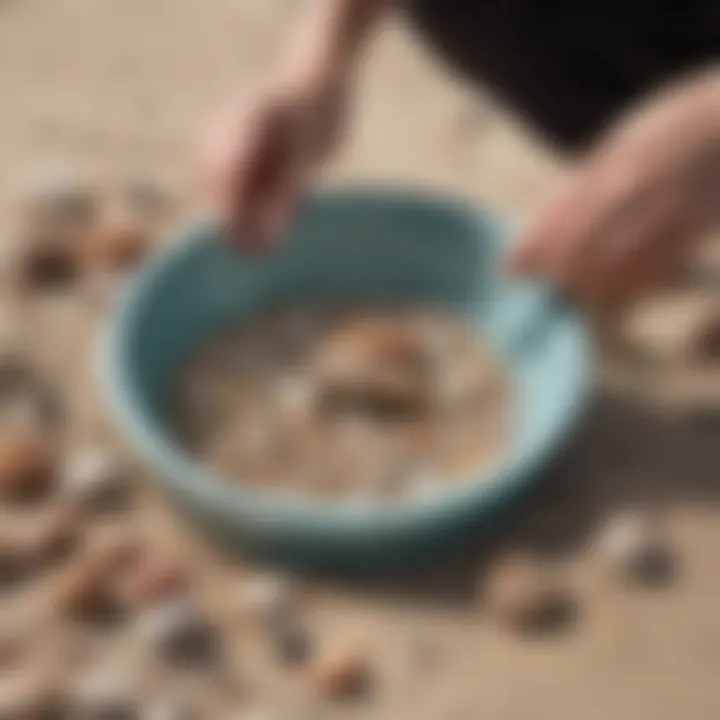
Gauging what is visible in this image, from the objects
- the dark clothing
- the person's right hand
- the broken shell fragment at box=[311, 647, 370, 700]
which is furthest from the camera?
the dark clothing

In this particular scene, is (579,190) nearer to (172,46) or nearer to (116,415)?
(116,415)

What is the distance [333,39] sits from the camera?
2.79 ft

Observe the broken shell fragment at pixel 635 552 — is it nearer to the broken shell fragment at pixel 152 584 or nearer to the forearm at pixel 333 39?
the broken shell fragment at pixel 152 584

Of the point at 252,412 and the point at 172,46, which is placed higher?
the point at 172,46

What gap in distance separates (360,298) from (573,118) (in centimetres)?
21

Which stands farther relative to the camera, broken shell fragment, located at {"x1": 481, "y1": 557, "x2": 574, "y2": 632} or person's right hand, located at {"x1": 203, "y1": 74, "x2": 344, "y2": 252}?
person's right hand, located at {"x1": 203, "y1": 74, "x2": 344, "y2": 252}

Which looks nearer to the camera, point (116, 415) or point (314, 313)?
point (116, 415)

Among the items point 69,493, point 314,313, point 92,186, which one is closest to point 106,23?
point 92,186

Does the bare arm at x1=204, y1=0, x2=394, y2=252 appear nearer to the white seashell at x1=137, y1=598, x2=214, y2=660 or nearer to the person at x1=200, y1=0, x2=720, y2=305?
Answer: the person at x1=200, y1=0, x2=720, y2=305

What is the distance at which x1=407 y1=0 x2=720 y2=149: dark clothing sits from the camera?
0.87 metres

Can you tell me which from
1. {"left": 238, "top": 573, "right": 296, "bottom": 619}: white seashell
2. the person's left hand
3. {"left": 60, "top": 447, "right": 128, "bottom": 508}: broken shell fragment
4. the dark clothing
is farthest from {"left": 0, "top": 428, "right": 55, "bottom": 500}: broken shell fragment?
the dark clothing

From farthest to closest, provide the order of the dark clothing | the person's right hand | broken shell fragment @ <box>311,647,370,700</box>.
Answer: the dark clothing < the person's right hand < broken shell fragment @ <box>311,647,370,700</box>

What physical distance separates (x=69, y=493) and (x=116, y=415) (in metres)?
0.04

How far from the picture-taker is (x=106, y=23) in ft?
3.59
